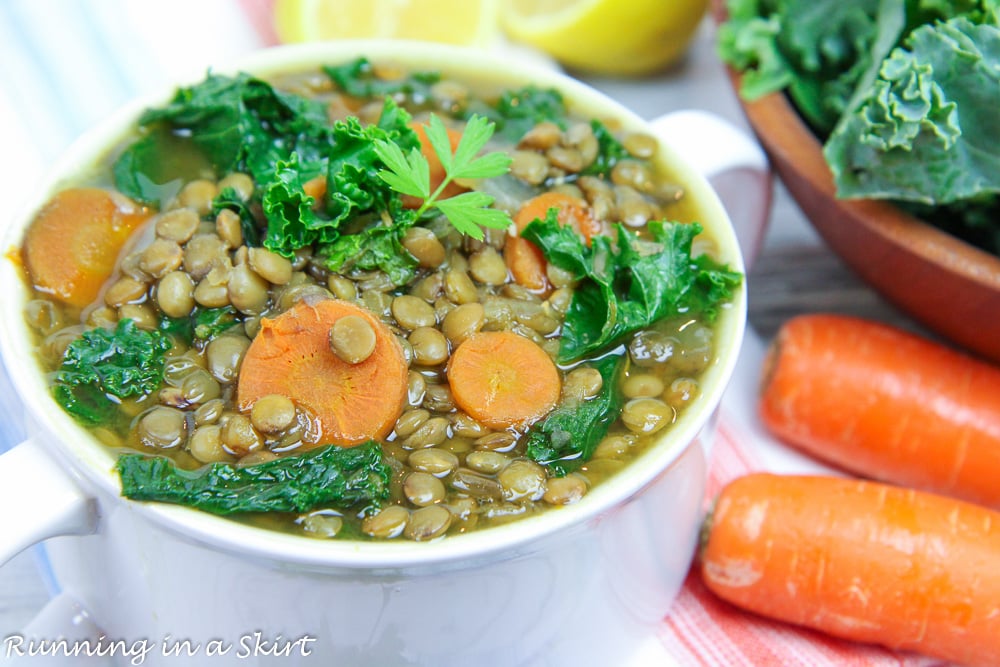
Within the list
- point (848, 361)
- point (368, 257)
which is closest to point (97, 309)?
point (368, 257)

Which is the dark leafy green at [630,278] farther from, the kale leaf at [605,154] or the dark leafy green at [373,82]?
the dark leafy green at [373,82]

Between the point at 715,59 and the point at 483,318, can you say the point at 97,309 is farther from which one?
the point at 715,59

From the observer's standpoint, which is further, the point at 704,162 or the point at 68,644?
the point at 704,162

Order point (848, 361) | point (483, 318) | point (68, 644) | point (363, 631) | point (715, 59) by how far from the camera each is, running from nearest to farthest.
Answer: point (363, 631)
point (483, 318)
point (68, 644)
point (848, 361)
point (715, 59)

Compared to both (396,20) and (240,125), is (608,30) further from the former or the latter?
(240,125)

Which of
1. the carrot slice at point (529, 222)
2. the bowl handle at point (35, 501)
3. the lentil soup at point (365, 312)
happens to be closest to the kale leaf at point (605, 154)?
the lentil soup at point (365, 312)

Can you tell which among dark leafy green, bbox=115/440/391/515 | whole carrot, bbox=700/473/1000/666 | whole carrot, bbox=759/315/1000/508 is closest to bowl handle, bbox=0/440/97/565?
dark leafy green, bbox=115/440/391/515
